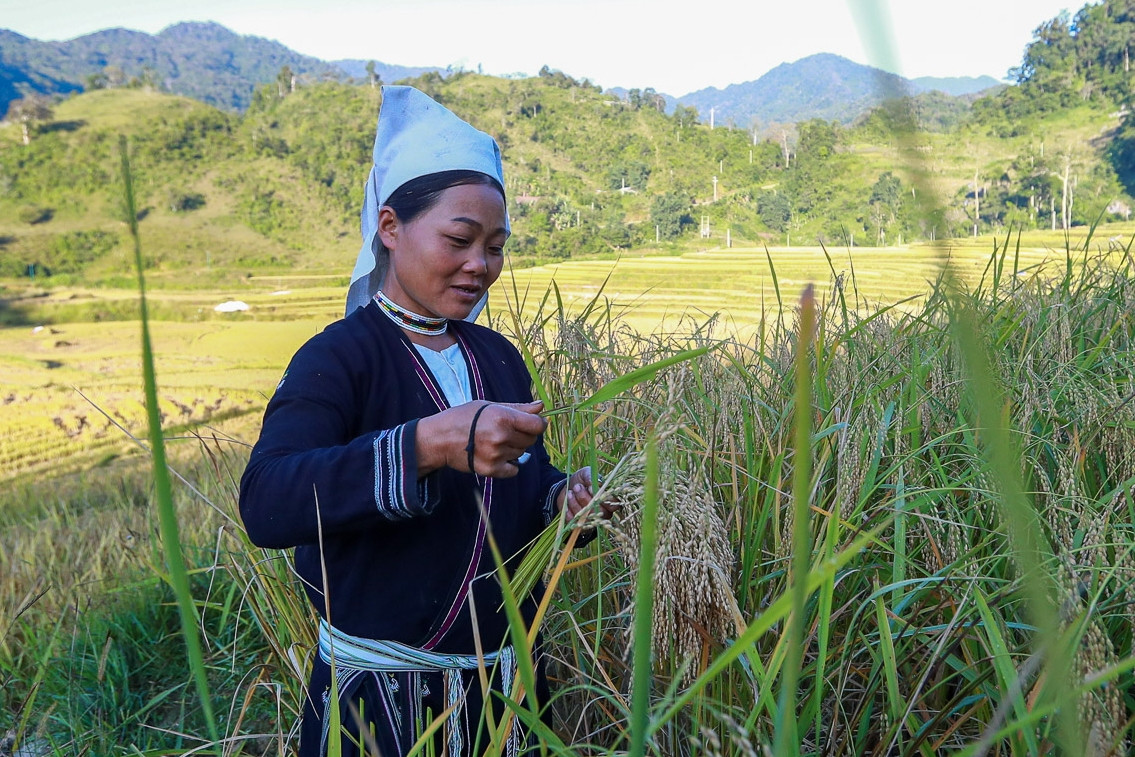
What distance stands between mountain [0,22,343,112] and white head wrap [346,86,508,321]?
74.4 m

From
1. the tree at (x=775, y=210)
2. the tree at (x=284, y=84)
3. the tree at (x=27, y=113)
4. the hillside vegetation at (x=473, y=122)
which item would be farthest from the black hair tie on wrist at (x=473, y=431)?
the tree at (x=27, y=113)

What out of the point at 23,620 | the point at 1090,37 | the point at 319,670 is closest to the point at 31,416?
the point at 23,620

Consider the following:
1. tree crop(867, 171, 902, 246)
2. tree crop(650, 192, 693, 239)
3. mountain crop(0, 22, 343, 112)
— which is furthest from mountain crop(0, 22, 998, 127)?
tree crop(867, 171, 902, 246)

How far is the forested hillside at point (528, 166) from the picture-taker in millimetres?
26609

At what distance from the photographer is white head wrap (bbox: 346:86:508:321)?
159 centimetres

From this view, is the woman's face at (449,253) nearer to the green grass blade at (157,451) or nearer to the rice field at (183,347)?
the green grass blade at (157,451)

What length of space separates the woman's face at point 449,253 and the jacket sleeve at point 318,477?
0.32 metres

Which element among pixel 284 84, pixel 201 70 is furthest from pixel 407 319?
pixel 201 70

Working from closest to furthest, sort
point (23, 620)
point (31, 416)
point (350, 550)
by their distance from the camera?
1. point (350, 550)
2. point (23, 620)
3. point (31, 416)

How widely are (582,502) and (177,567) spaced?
92 centimetres

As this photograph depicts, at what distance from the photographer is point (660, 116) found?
51688mm

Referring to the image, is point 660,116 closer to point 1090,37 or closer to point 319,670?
point 1090,37

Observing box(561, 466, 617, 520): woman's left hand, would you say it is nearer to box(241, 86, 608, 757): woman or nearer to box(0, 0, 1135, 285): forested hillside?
box(241, 86, 608, 757): woman

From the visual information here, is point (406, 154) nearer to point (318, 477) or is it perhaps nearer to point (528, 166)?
point (318, 477)
